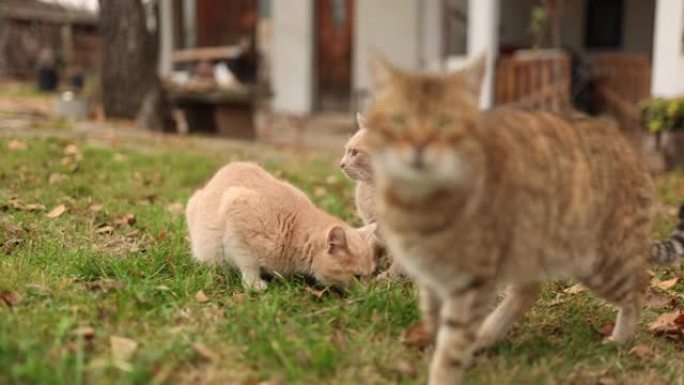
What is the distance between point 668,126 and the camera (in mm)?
9641

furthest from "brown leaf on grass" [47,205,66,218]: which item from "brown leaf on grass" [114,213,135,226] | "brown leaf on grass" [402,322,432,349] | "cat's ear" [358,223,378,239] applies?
"brown leaf on grass" [402,322,432,349]

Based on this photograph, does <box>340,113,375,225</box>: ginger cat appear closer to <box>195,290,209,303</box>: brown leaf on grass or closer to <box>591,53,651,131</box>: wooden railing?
<box>195,290,209,303</box>: brown leaf on grass

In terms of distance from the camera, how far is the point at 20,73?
29797mm

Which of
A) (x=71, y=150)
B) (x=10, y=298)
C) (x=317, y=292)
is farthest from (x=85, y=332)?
(x=71, y=150)

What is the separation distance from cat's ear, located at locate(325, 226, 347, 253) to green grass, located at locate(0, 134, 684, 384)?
0.85ft

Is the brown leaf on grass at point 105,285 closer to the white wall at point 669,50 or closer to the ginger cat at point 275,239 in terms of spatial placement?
the ginger cat at point 275,239

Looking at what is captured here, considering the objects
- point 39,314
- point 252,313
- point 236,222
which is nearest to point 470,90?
point 252,313

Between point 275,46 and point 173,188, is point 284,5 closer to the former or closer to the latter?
point 275,46

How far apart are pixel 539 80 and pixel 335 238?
8.23m

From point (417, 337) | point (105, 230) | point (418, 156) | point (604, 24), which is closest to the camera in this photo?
point (418, 156)

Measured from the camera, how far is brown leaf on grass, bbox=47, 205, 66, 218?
5.36 m

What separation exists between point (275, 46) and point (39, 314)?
11.9 metres

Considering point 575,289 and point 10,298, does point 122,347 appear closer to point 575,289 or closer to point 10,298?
point 10,298

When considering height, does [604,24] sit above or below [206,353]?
above
